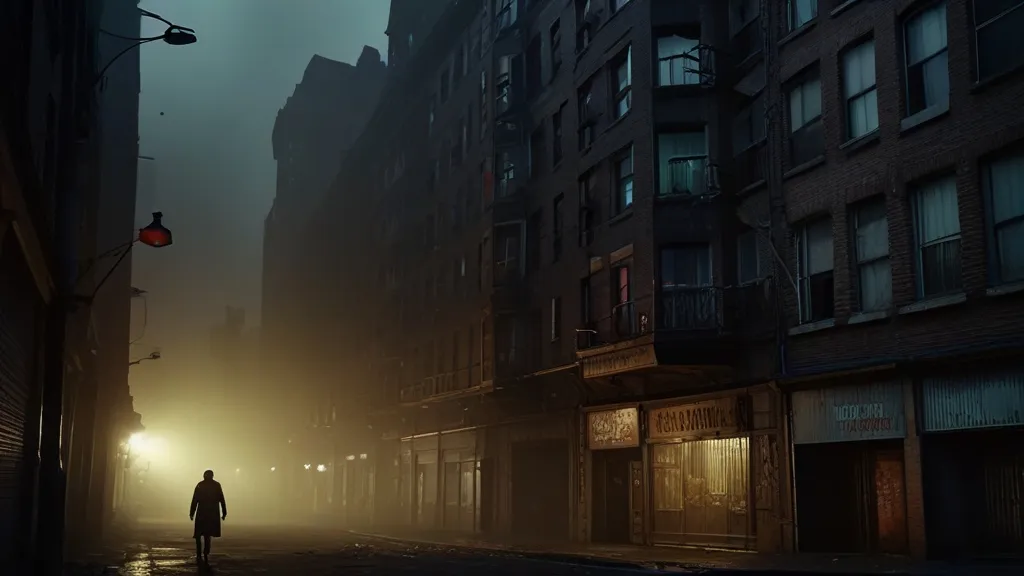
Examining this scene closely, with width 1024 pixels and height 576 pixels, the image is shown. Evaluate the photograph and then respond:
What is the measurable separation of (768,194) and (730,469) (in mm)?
6534

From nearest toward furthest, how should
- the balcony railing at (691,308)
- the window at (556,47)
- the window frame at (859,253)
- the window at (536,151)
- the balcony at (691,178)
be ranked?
the window frame at (859,253), the balcony railing at (691,308), the balcony at (691,178), the window at (556,47), the window at (536,151)

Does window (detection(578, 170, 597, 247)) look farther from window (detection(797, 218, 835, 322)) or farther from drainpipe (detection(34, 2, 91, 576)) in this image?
drainpipe (detection(34, 2, 91, 576))

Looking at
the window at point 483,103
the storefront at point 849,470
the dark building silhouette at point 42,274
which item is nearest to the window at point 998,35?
the storefront at point 849,470

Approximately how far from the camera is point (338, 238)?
77.2m

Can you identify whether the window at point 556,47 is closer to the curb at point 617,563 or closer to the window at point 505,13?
the window at point 505,13

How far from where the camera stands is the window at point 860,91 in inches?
870

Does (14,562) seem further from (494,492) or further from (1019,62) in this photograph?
(494,492)

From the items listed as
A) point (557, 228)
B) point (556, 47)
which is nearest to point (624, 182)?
point (557, 228)

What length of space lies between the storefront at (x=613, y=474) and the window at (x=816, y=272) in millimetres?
7486

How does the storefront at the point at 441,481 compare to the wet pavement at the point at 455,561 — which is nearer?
the wet pavement at the point at 455,561

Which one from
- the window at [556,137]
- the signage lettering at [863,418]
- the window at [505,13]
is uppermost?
the window at [505,13]

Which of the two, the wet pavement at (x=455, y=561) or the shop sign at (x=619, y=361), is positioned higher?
the shop sign at (x=619, y=361)

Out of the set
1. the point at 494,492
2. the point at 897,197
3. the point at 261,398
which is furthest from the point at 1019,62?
the point at 261,398

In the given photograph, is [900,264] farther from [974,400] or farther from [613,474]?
[613,474]
